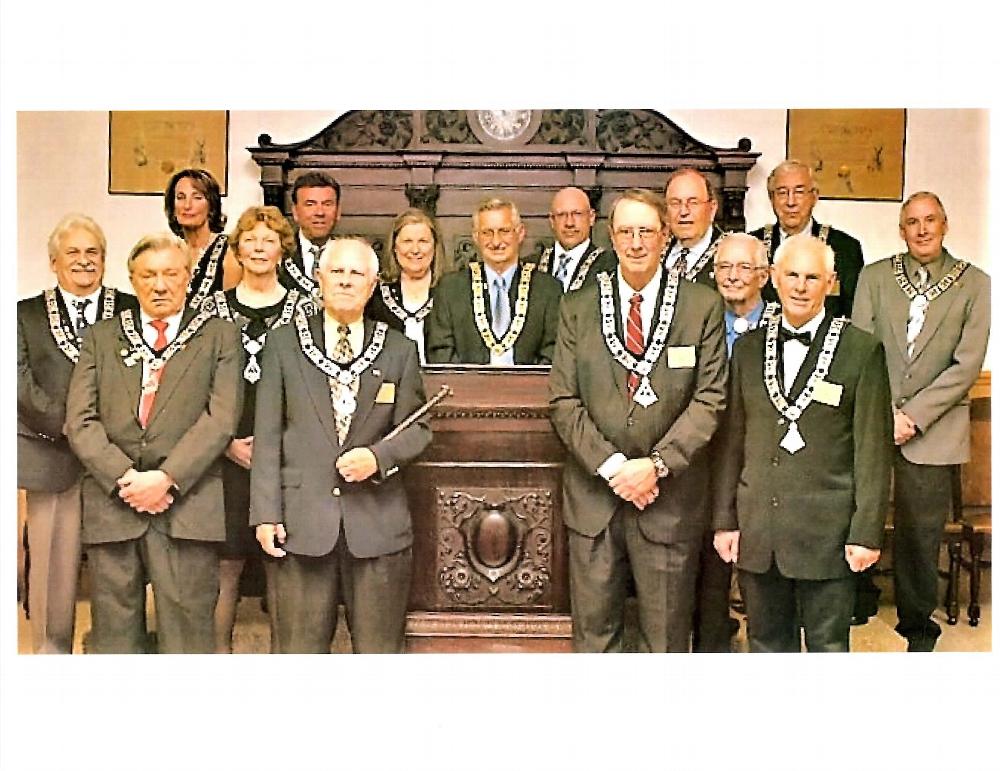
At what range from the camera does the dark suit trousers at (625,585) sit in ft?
11.5

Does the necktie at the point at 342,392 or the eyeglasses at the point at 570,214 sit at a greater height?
the eyeglasses at the point at 570,214

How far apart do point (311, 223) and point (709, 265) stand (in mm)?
1068

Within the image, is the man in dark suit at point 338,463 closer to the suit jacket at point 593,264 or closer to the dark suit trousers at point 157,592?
the dark suit trousers at point 157,592

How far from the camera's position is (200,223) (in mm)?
3537

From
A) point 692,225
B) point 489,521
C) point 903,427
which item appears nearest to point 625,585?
point 489,521

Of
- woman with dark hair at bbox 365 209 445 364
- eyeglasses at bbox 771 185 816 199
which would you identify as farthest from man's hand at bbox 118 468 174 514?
eyeglasses at bbox 771 185 816 199

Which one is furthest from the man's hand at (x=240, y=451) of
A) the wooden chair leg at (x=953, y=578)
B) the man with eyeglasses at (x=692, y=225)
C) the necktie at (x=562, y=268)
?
the wooden chair leg at (x=953, y=578)

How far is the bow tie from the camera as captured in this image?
353 centimetres

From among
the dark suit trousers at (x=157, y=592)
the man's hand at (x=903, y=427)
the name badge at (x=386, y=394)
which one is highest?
the name badge at (x=386, y=394)

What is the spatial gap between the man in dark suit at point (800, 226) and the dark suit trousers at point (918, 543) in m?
0.45

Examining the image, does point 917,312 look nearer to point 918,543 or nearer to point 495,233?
point 918,543

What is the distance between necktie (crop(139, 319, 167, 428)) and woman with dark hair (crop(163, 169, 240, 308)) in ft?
0.34
